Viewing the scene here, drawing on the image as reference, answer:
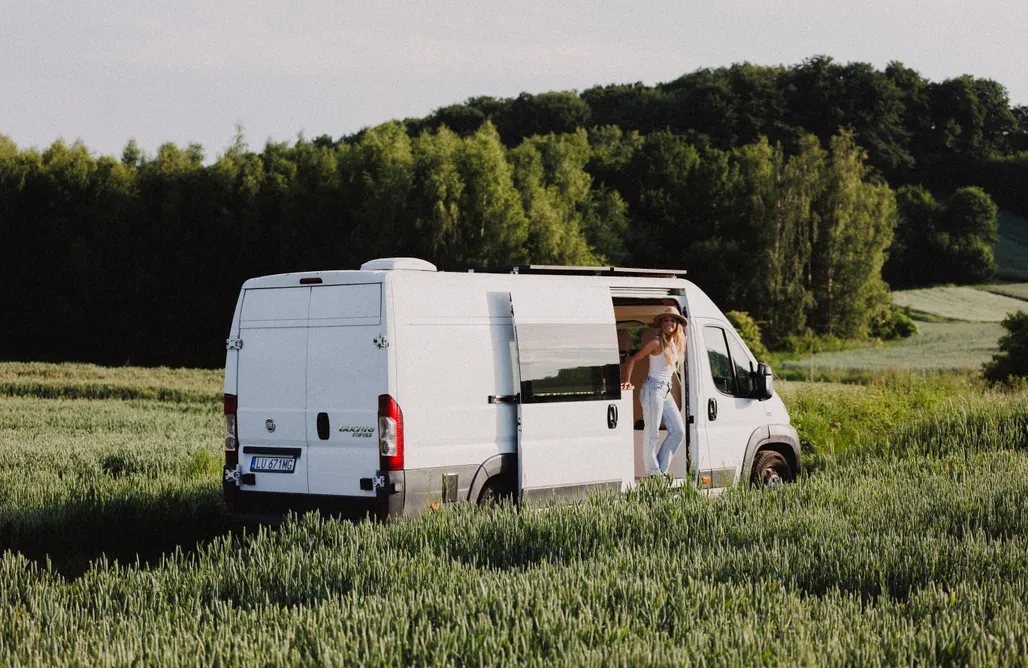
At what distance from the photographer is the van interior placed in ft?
32.0

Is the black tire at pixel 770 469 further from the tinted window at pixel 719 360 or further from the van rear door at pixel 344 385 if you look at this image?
the van rear door at pixel 344 385

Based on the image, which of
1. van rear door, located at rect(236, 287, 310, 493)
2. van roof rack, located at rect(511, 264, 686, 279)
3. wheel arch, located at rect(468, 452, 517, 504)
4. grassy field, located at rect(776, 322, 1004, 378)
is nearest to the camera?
wheel arch, located at rect(468, 452, 517, 504)

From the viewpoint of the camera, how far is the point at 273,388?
26.3 ft

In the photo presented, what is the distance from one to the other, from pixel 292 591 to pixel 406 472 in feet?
6.56

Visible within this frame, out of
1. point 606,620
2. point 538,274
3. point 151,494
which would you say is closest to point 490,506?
point 538,274

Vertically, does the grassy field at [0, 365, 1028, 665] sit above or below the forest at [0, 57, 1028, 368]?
below

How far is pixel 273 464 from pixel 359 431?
0.97 metres

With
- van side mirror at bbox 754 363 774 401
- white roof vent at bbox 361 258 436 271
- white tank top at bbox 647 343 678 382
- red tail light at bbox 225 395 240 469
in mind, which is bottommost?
red tail light at bbox 225 395 240 469

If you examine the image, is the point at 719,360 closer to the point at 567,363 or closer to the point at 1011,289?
the point at 567,363

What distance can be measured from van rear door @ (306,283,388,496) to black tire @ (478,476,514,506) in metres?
0.96

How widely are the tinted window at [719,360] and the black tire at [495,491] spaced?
2768mm

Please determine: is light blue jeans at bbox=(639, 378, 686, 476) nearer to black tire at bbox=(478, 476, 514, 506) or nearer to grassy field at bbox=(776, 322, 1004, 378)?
black tire at bbox=(478, 476, 514, 506)

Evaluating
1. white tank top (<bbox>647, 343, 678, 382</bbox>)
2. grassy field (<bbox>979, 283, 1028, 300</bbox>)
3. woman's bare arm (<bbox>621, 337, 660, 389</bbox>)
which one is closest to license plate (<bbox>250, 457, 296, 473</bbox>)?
woman's bare arm (<bbox>621, 337, 660, 389</bbox>)

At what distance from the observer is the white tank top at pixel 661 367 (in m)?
9.47
